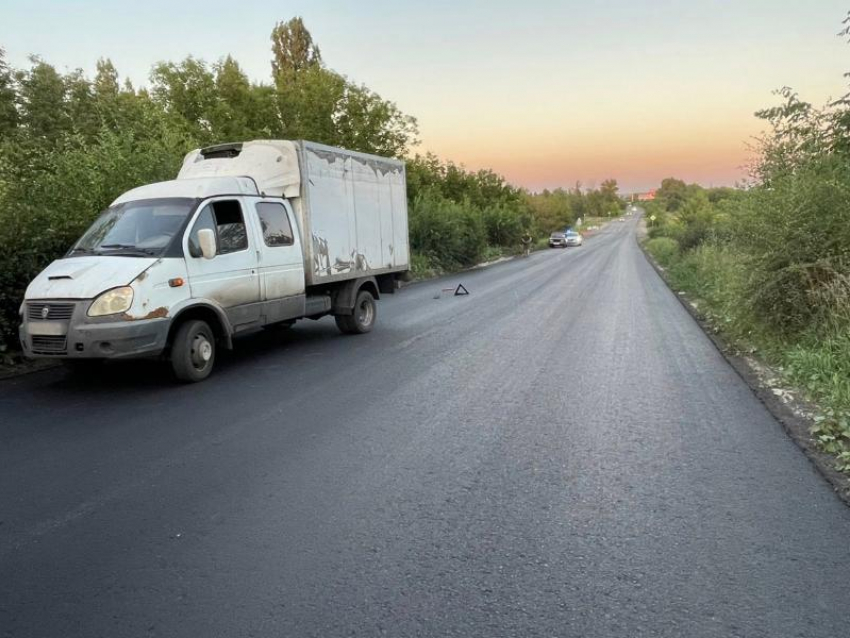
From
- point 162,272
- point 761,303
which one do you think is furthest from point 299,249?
point 761,303

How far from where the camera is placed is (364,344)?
10203 mm

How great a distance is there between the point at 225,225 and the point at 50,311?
2311mm

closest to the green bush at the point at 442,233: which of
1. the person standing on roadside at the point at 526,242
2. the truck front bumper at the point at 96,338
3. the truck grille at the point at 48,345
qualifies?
the person standing on roadside at the point at 526,242

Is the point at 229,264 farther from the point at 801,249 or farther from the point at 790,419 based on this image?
the point at 801,249

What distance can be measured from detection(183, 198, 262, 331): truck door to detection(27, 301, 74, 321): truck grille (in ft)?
4.31

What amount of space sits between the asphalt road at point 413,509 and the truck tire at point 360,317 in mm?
2989

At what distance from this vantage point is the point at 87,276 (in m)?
7.05

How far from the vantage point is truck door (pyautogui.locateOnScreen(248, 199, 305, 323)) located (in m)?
8.78

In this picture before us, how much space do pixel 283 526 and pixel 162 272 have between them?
14.2ft

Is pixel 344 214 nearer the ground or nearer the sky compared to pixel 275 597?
nearer the sky

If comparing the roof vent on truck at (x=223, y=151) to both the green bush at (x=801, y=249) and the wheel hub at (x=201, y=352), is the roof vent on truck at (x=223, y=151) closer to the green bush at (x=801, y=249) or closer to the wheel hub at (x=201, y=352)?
the wheel hub at (x=201, y=352)

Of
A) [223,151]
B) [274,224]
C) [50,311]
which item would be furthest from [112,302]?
[223,151]

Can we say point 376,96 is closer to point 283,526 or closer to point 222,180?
point 222,180

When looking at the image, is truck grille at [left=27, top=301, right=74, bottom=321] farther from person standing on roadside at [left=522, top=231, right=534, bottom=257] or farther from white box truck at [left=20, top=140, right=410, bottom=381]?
person standing on roadside at [left=522, top=231, right=534, bottom=257]
